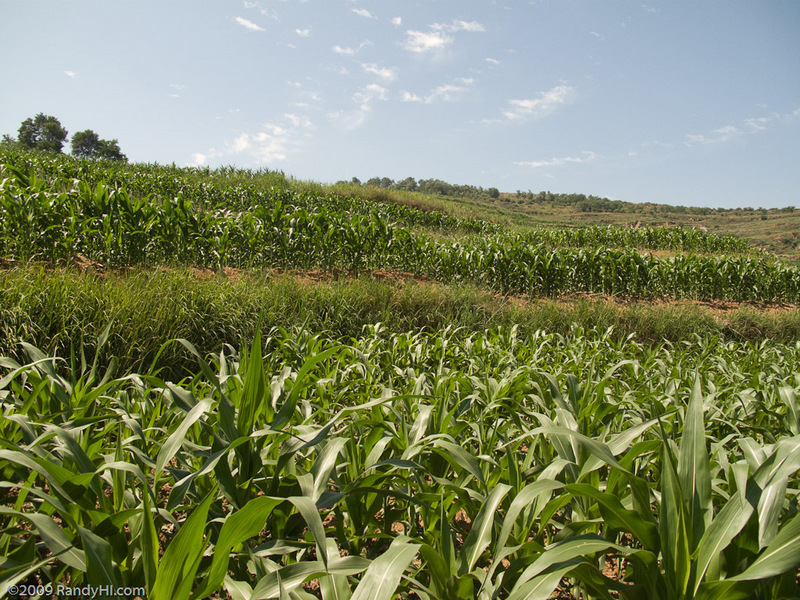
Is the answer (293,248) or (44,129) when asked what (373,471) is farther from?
(44,129)

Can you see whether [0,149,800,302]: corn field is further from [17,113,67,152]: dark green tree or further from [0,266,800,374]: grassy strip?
[17,113,67,152]: dark green tree

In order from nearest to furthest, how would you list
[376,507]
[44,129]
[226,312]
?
1. [376,507]
2. [226,312]
3. [44,129]

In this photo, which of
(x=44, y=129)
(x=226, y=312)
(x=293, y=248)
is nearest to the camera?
(x=226, y=312)

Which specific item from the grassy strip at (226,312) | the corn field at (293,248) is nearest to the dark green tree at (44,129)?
the corn field at (293,248)

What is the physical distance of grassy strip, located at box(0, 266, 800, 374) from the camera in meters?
3.95

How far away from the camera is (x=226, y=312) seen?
486cm

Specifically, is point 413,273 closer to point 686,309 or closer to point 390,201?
point 686,309

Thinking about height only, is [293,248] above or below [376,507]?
above

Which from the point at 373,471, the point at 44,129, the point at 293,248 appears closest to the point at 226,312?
the point at 293,248

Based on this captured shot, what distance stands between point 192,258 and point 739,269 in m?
13.6

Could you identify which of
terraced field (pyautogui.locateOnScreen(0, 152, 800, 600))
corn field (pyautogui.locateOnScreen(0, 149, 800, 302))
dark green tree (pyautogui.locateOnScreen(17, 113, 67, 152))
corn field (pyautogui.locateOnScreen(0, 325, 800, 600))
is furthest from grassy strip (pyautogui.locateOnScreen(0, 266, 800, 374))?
dark green tree (pyautogui.locateOnScreen(17, 113, 67, 152))

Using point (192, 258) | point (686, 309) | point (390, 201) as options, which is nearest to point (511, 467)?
point (192, 258)

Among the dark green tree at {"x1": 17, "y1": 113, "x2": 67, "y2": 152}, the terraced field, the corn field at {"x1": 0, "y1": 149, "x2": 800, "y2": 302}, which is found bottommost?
the terraced field

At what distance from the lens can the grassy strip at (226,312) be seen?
3.95 meters
